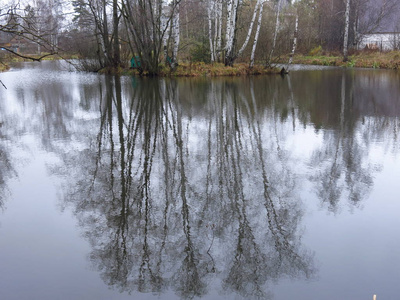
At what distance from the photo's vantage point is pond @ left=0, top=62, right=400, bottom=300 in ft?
12.9

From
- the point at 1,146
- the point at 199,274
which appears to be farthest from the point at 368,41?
the point at 199,274

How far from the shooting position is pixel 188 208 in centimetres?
556

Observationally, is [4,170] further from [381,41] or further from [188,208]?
[381,41]

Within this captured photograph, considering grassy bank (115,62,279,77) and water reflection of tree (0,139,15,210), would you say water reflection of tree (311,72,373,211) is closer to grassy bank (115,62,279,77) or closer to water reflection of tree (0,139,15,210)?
water reflection of tree (0,139,15,210)

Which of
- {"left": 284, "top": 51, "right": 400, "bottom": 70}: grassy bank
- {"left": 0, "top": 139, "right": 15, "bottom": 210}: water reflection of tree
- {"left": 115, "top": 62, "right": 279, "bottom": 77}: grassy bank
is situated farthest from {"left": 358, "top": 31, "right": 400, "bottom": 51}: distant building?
{"left": 0, "top": 139, "right": 15, "bottom": 210}: water reflection of tree

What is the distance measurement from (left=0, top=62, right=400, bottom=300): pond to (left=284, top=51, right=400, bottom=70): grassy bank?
2103 cm

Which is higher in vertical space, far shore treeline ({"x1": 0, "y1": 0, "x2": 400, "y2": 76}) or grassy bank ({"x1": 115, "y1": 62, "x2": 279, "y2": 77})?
far shore treeline ({"x1": 0, "y1": 0, "x2": 400, "y2": 76})

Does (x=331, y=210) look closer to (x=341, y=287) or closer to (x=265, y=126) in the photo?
(x=341, y=287)

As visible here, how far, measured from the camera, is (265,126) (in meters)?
10.4

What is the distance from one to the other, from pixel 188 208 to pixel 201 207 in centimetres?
17

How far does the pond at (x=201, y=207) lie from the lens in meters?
3.94

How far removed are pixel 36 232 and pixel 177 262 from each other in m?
1.84

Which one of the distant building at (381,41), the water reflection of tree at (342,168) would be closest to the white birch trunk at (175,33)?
the water reflection of tree at (342,168)

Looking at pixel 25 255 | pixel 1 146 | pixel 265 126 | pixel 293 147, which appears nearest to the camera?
pixel 25 255
